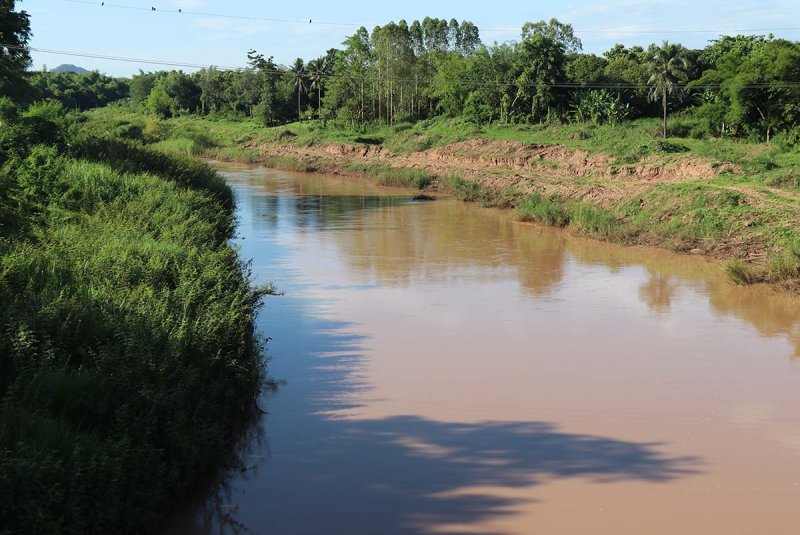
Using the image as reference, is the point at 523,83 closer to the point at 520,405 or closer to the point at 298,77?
the point at 298,77

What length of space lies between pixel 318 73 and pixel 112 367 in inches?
2736

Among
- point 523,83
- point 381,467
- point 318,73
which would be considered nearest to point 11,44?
point 381,467

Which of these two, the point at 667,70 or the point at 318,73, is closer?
the point at 667,70

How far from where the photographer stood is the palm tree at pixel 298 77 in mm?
74625

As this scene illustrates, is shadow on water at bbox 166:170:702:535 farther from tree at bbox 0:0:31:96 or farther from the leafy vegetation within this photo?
tree at bbox 0:0:31:96

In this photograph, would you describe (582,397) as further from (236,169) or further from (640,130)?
(236,169)

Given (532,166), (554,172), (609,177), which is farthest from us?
(532,166)

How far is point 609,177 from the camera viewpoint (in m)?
32.0

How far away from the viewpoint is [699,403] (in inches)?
437

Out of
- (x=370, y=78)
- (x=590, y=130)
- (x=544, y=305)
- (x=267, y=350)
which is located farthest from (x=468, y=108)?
(x=267, y=350)

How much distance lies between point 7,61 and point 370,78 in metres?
38.5

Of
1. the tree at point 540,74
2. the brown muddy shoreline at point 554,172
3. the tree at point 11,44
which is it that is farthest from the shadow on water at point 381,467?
the tree at point 540,74

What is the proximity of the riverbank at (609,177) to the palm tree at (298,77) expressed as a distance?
1960cm

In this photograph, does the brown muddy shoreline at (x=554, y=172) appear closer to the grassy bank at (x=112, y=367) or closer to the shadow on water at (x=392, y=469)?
the shadow on water at (x=392, y=469)
